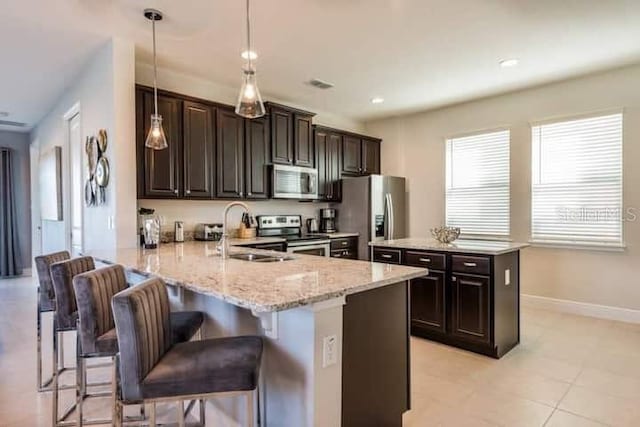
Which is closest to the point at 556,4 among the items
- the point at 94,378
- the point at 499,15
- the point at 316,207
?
the point at 499,15

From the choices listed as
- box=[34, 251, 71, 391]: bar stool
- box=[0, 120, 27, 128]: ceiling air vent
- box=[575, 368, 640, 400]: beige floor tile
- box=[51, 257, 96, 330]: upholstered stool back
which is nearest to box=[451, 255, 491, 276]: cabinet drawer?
box=[575, 368, 640, 400]: beige floor tile

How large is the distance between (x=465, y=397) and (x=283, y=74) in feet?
11.6

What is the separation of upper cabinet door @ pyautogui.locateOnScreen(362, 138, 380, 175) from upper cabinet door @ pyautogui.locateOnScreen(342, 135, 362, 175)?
0.10 metres

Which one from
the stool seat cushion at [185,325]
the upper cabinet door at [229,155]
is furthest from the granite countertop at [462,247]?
the stool seat cushion at [185,325]

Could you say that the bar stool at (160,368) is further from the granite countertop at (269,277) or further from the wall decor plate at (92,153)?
the wall decor plate at (92,153)

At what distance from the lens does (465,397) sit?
2.49m

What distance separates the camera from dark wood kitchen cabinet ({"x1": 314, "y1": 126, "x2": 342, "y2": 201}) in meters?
5.33

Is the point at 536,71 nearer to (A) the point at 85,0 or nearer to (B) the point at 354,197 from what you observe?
(B) the point at 354,197

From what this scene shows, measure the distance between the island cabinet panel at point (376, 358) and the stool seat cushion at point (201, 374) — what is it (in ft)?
1.56

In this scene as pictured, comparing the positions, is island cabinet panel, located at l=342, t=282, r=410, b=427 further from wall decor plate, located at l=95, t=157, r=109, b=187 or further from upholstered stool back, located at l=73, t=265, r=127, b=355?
wall decor plate, located at l=95, t=157, r=109, b=187

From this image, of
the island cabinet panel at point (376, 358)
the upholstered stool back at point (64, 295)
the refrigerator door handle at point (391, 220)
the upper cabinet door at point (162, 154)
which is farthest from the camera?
the refrigerator door handle at point (391, 220)

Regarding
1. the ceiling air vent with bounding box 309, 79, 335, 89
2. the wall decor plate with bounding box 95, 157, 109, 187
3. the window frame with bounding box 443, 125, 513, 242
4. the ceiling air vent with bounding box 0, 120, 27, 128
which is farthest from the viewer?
the ceiling air vent with bounding box 0, 120, 27, 128

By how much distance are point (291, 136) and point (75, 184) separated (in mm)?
2847

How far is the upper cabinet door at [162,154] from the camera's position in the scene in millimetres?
3504
